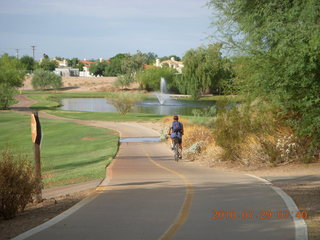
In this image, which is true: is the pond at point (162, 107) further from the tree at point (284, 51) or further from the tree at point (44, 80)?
the tree at point (44, 80)

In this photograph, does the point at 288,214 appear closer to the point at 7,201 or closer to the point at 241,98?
the point at 7,201

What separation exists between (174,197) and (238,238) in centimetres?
372

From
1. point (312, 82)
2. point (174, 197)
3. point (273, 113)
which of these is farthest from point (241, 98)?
point (174, 197)

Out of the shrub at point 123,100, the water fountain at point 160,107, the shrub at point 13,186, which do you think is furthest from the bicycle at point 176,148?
the water fountain at point 160,107

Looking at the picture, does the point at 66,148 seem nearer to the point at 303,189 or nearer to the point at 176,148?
the point at 176,148

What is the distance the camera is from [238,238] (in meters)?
6.60

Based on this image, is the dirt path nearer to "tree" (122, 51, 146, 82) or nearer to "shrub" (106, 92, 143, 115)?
"shrub" (106, 92, 143, 115)

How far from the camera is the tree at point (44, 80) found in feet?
461

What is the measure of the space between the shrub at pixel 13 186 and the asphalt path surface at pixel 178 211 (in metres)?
1.37

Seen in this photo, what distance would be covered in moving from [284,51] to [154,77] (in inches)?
4213

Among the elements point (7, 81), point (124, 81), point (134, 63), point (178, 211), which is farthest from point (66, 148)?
point (134, 63)

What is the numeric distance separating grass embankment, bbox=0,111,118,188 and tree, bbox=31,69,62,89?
91323 mm

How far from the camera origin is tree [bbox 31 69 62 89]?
140500 mm

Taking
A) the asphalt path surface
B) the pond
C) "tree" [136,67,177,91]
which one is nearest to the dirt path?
the asphalt path surface
